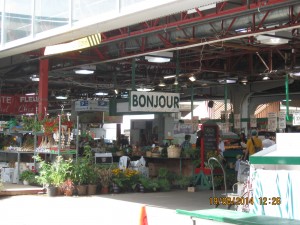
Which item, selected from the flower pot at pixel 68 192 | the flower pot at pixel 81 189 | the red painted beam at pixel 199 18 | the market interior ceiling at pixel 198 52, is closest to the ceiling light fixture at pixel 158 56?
the market interior ceiling at pixel 198 52

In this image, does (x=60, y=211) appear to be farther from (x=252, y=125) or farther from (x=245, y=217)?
(x=252, y=125)

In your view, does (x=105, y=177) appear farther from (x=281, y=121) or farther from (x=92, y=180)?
(x=281, y=121)

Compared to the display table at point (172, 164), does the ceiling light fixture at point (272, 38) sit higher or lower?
higher

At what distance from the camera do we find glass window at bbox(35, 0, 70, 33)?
38.0 ft

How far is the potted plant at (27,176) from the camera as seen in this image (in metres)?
16.4

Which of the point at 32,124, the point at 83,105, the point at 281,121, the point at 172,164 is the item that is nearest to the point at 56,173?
the point at 32,124

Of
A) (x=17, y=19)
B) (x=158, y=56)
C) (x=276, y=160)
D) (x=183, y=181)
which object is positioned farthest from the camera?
(x=183, y=181)

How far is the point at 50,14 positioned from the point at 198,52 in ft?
28.2

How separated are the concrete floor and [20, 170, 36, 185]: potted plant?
1.85 metres

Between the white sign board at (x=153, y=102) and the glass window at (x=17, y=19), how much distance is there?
3.99 meters

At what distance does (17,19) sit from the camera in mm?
13977

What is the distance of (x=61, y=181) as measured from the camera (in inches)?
582

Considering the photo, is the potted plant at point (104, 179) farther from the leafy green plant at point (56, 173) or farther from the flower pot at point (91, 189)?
the leafy green plant at point (56, 173)

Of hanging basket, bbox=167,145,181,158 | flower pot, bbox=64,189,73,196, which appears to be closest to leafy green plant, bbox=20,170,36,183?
flower pot, bbox=64,189,73,196
